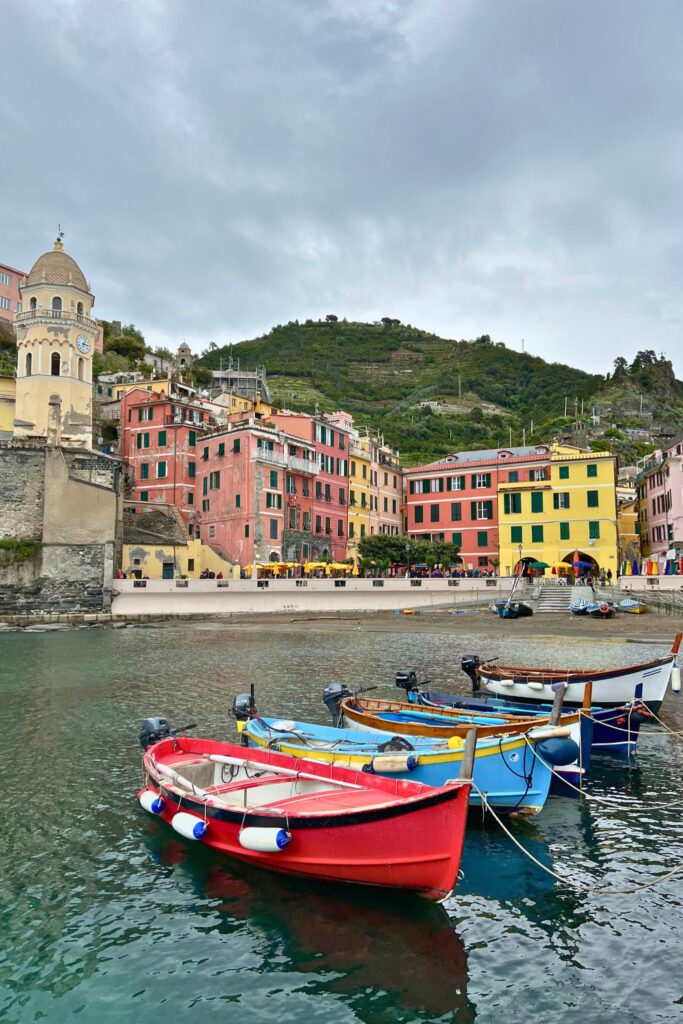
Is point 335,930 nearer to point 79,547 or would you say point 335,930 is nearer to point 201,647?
point 201,647

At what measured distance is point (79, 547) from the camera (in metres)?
54.4

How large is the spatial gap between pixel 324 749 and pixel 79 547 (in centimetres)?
4596

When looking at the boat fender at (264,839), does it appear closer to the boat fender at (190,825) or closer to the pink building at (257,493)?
the boat fender at (190,825)

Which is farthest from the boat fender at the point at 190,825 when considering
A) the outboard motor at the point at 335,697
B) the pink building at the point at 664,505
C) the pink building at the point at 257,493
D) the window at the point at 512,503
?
the window at the point at 512,503

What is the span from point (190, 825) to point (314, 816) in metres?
2.17

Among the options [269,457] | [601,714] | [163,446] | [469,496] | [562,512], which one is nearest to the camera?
[601,714]

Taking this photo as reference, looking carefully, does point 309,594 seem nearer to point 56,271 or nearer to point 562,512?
point 562,512

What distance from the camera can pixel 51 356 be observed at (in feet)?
208

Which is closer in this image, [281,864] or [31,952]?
[31,952]

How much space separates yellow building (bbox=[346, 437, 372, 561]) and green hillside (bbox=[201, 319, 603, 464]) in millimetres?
26982

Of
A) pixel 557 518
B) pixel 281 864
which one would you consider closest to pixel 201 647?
pixel 281 864

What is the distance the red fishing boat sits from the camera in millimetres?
8484

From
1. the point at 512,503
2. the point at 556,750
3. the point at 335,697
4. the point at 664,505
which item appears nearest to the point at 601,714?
the point at 556,750

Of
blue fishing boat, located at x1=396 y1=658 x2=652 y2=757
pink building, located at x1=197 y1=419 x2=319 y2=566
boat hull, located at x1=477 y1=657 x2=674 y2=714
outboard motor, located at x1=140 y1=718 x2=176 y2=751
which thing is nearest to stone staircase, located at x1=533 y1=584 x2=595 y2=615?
pink building, located at x1=197 y1=419 x2=319 y2=566
